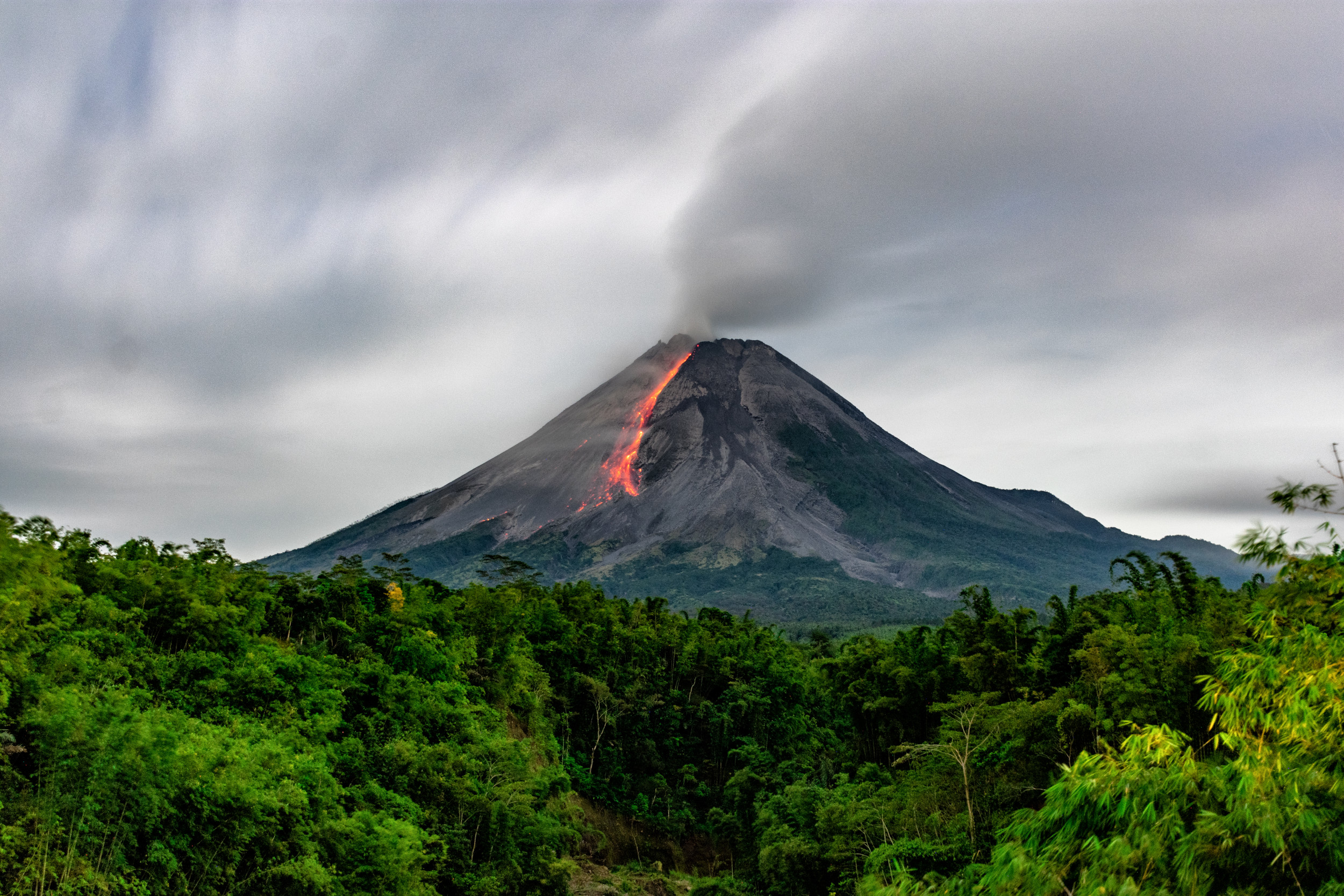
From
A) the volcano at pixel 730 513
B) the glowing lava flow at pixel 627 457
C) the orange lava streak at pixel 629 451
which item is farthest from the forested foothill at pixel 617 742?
the orange lava streak at pixel 629 451

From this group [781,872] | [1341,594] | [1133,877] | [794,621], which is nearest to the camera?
[1133,877]

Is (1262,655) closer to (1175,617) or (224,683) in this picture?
(1175,617)

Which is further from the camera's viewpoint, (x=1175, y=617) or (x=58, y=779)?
(x=1175, y=617)

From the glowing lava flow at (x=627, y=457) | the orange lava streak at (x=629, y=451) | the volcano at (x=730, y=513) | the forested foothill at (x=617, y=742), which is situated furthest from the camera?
the orange lava streak at (x=629, y=451)

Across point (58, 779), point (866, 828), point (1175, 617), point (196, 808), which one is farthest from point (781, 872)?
point (58, 779)

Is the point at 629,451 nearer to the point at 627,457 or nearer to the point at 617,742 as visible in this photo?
the point at 627,457

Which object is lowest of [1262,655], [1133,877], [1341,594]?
[1133,877]

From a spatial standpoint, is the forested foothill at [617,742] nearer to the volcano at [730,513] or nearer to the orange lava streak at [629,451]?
the volcano at [730,513]

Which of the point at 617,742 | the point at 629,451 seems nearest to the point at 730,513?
the point at 629,451
